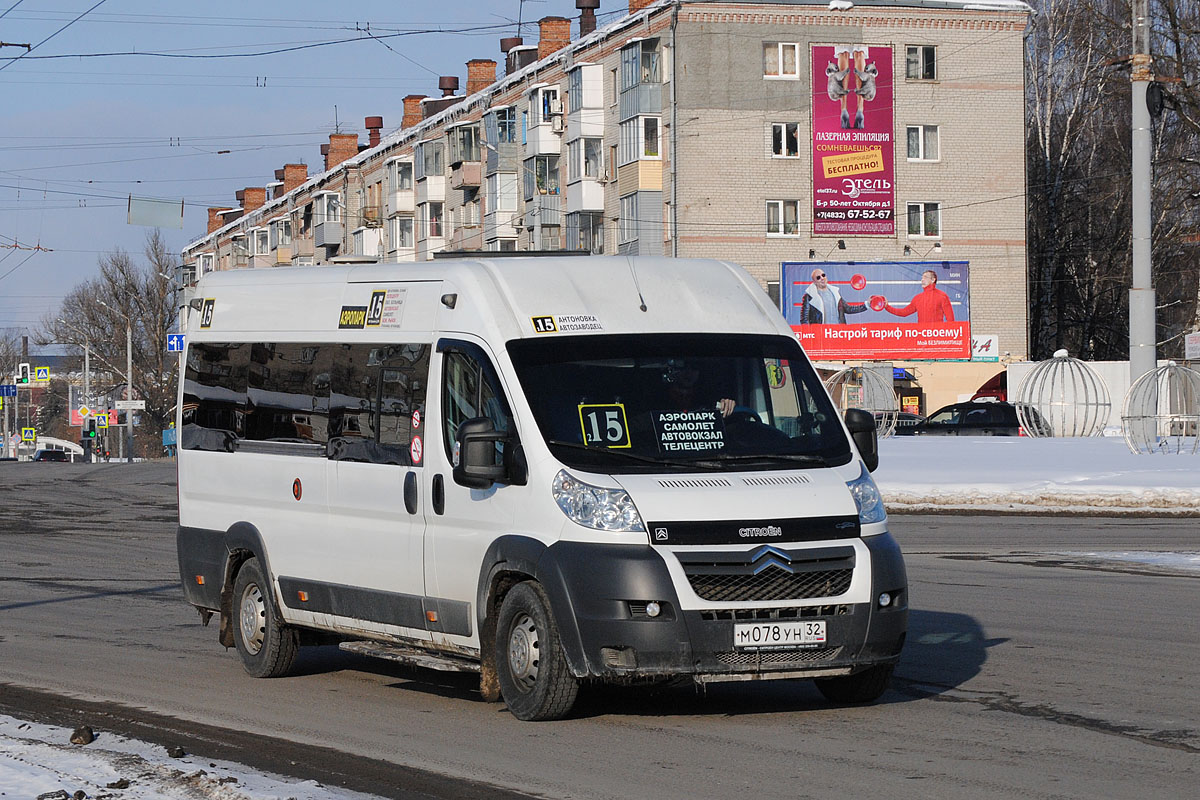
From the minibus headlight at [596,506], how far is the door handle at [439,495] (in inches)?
36.7

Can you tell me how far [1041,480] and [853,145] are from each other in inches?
1369

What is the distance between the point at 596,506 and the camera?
8055 mm

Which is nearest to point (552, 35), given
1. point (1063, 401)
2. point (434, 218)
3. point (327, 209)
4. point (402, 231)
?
point (434, 218)

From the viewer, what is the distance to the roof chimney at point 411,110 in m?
92.9

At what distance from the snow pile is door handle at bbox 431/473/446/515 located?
1945mm

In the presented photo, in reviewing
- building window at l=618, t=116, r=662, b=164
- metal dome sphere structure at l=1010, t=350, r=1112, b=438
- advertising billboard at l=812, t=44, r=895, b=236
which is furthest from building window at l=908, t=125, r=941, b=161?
metal dome sphere structure at l=1010, t=350, r=1112, b=438

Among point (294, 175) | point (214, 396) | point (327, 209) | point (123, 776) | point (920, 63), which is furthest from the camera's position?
point (294, 175)

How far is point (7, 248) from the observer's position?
5472 cm

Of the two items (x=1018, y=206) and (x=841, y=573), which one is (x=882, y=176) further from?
(x=841, y=573)

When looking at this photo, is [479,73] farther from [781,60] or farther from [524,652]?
[524,652]

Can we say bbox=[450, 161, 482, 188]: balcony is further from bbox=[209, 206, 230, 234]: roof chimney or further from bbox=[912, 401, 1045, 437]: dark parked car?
bbox=[209, 206, 230, 234]: roof chimney

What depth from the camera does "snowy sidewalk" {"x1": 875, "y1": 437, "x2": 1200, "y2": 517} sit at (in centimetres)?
2766

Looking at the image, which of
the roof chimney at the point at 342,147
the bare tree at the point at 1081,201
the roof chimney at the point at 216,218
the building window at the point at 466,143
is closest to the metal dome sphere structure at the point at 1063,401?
Result: the bare tree at the point at 1081,201

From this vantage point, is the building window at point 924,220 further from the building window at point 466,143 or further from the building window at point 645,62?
the building window at point 466,143
